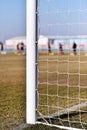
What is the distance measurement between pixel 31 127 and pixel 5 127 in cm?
38

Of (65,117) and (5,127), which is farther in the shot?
(65,117)

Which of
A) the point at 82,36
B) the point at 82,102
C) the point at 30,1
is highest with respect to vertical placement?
the point at 30,1

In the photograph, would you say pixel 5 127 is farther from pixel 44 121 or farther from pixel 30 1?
pixel 30 1

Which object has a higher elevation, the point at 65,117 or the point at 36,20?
the point at 36,20

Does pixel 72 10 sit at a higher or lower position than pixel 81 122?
higher

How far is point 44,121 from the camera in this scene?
6289 mm

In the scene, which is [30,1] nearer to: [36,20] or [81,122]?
[36,20]

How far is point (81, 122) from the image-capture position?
6348 millimetres

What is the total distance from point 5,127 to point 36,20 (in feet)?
5.20

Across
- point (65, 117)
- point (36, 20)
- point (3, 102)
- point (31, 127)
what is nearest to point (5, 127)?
point (31, 127)

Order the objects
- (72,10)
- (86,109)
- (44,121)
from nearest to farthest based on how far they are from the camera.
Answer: (72,10)
(44,121)
(86,109)

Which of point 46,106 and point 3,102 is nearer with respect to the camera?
point 46,106

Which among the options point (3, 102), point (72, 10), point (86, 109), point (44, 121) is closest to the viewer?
point (72, 10)

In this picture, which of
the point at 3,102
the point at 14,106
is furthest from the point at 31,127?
the point at 3,102
